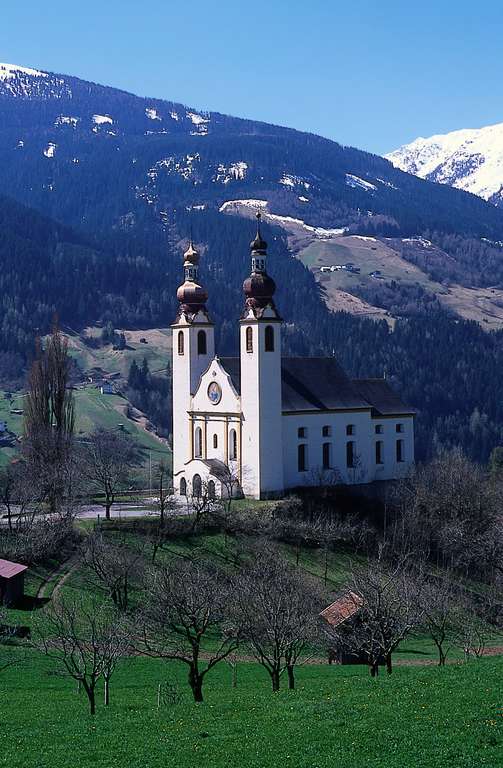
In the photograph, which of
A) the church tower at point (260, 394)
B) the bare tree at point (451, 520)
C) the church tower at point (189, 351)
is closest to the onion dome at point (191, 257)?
the church tower at point (189, 351)

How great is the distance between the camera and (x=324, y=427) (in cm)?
8500

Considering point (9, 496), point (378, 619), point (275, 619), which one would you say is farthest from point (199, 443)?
point (275, 619)

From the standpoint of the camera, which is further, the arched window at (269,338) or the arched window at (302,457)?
the arched window at (302,457)

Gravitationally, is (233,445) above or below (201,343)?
below

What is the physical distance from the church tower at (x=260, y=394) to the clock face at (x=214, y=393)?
285 centimetres

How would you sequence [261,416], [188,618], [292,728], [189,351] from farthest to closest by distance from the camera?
[189,351] < [261,416] < [188,618] < [292,728]

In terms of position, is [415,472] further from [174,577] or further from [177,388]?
[174,577]

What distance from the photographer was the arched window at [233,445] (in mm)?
82312

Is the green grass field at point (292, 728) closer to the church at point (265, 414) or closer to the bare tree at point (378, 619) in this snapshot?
the bare tree at point (378, 619)

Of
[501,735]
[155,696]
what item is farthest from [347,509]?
[501,735]

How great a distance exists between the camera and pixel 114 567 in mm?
61000

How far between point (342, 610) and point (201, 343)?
34.6m

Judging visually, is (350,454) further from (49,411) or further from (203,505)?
(49,411)

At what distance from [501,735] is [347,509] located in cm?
5473
